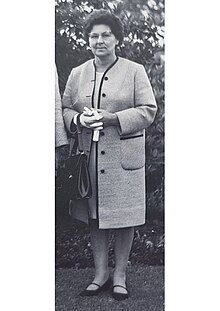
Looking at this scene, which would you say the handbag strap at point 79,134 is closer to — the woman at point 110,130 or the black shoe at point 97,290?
the woman at point 110,130

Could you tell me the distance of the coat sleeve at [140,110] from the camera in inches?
183

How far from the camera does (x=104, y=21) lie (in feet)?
15.3

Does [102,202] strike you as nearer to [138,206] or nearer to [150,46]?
[138,206]

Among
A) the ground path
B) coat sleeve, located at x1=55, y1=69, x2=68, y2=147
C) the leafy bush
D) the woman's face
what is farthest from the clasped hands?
the ground path

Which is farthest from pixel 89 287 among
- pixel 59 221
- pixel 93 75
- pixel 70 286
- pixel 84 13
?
pixel 84 13

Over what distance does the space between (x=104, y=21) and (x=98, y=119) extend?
1.92 ft

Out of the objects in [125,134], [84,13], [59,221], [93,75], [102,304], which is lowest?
[102,304]

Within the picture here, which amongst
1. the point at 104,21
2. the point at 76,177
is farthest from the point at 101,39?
the point at 76,177

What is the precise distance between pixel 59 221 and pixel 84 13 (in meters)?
1.24

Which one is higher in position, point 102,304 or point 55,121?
point 55,121

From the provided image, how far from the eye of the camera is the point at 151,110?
15.4ft

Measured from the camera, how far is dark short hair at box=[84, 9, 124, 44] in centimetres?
465

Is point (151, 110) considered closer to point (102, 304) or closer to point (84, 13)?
point (84, 13)

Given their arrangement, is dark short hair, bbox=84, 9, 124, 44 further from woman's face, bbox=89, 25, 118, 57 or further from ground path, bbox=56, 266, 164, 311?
ground path, bbox=56, 266, 164, 311
